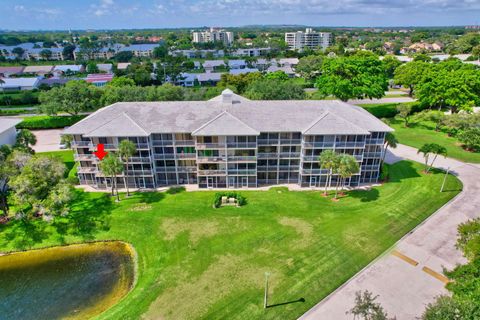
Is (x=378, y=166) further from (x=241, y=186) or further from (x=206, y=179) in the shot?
(x=206, y=179)

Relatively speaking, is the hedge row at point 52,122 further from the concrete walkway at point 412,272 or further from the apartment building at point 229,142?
the concrete walkway at point 412,272

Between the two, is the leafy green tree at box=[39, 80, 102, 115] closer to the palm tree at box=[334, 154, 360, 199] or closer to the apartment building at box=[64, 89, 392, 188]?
the apartment building at box=[64, 89, 392, 188]

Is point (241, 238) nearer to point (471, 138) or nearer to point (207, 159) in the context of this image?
point (207, 159)

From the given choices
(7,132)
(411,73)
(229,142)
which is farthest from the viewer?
(411,73)

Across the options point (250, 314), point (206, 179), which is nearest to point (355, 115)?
point (206, 179)

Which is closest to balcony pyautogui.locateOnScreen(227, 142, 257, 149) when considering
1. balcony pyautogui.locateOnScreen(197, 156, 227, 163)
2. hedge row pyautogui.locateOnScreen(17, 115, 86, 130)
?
balcony pyautogui.locateOnScreen(197, 156, 227, 163)

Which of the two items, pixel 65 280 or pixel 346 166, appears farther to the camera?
pixel 346 166

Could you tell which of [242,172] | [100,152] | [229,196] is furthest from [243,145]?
[100,152]

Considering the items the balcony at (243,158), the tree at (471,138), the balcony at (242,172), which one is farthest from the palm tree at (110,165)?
the tree at (471,138)
